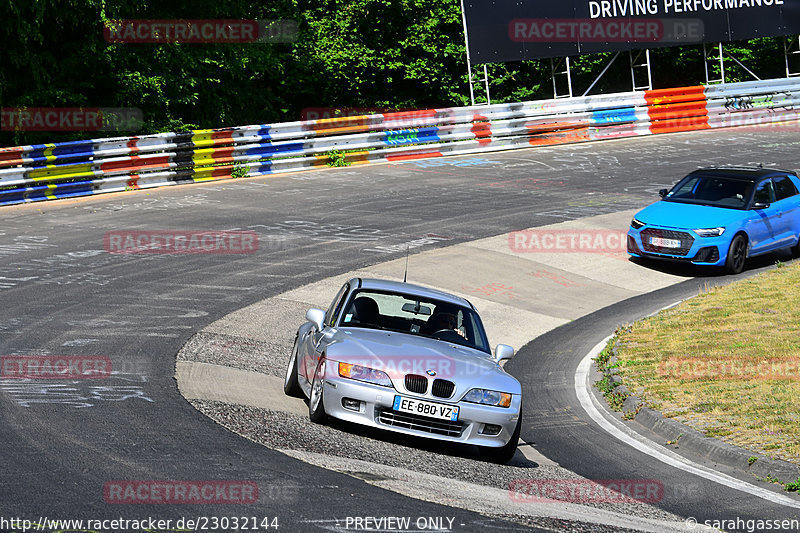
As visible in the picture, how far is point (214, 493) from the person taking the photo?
6777 mm

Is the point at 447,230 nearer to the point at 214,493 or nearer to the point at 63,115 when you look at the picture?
the point at 63,115

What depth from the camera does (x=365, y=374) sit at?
885 centimetres

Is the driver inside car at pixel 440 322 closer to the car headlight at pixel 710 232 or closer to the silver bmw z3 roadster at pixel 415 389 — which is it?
the silver bmw z3 roadster at pixel 415 389

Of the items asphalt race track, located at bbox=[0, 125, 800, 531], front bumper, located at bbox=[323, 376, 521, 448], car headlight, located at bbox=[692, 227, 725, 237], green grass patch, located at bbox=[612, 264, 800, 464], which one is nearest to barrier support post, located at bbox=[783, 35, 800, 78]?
asphalt race track, located at bbox=[0, 125, 800, 531]

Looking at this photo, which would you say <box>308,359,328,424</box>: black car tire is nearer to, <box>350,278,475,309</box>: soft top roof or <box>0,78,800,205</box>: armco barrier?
<box>350,278,475,309</box>: soft top roof

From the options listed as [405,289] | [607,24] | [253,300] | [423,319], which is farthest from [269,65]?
[423,319]

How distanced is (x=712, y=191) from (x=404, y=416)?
41.2 feet

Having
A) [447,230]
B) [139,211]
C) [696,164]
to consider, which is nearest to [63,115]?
[139,211]

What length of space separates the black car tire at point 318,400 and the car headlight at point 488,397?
1.29 metres

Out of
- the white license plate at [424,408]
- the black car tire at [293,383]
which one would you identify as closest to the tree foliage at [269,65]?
the black car tire at [293,383]

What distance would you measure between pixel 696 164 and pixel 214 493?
75.9 ft

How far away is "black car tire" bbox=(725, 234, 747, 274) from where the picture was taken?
18.4 meters

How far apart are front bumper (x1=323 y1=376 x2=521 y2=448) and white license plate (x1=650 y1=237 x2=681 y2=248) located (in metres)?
10.5

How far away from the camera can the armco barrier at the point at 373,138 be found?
2292cm
